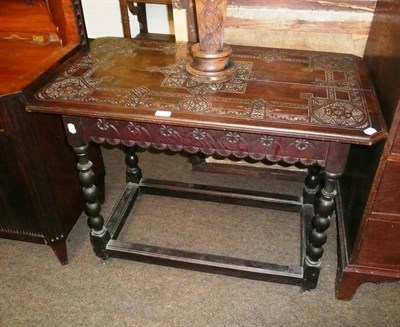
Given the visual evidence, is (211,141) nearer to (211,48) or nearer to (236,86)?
(236,86)

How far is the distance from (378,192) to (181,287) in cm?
97

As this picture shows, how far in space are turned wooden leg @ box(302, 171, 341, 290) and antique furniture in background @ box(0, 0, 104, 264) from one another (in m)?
1.13

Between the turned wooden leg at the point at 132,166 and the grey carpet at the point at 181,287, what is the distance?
20cm

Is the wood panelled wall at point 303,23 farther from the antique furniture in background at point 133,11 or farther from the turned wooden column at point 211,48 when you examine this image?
the antique furniture in background at point 133,11

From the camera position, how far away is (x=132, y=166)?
2.22 metres

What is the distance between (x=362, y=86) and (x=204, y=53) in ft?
2.02

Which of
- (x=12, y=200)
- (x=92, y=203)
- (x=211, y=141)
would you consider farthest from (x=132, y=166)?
(x=211, y=141)

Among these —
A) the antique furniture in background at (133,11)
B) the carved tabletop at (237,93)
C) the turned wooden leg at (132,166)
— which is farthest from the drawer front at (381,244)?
the antique furniture in background at (133,11)

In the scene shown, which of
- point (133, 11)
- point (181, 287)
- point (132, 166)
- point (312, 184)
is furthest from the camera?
point (133, 11)

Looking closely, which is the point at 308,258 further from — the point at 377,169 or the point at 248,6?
the point at 248,6

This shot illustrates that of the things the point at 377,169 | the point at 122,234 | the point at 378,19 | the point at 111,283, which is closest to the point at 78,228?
the point at 122,234

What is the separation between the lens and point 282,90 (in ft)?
4.69

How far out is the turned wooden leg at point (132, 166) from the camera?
219cm

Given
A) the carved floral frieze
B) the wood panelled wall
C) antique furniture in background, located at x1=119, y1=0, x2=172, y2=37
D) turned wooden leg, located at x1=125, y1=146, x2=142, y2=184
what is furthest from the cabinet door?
antique furniture in background, located at x1=119, y1=0, x2=172, y2=37
